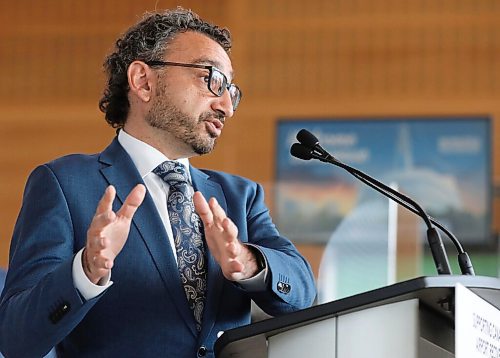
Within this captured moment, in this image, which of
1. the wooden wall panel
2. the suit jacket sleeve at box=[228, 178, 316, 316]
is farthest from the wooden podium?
the wooden wall panel

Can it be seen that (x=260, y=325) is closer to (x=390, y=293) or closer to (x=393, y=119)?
(x=390, y=293)

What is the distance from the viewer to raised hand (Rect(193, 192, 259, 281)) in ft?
8.00

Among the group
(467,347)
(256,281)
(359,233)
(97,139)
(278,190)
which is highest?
(97,139)

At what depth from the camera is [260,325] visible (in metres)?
2.34

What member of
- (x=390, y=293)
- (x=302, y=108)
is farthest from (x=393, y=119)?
(x=390, y=293)

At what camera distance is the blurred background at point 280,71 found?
1002cm

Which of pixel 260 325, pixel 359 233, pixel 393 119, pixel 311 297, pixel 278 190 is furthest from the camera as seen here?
pixel 393 119

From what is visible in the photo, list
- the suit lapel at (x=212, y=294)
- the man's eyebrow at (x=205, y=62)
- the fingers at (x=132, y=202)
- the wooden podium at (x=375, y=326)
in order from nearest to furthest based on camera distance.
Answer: the wooden podium at (x=375, y=326) → the fingers at (x=132, y=202) → the suit lapel at (x=212, y=294) → the man's eyebrow at (x=205, y=62)

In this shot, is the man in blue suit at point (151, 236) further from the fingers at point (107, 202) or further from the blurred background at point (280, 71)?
the blurred background at point (280, 71)

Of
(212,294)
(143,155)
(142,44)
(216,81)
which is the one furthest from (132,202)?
(142,44)

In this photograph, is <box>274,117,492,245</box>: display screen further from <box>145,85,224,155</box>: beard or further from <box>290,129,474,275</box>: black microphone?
<box>290,129,474,275</box>: black microphone

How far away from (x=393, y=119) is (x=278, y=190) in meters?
2.29

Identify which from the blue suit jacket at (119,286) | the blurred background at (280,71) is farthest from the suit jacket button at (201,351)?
the blurred background at (280,71)

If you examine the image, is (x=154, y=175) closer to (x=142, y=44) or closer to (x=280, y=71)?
(x=142, y=44)
